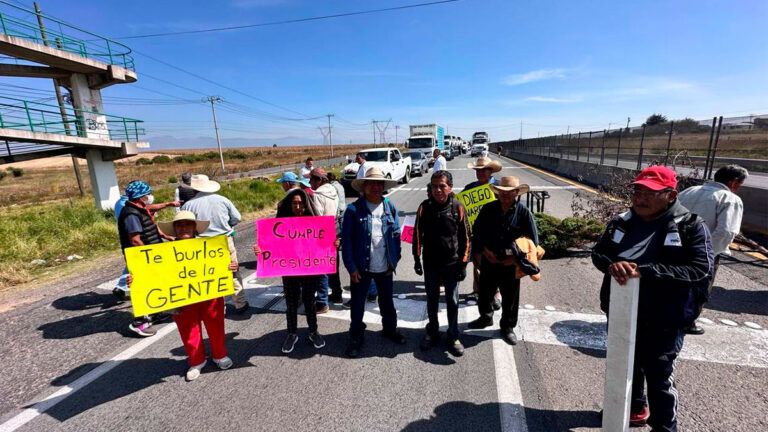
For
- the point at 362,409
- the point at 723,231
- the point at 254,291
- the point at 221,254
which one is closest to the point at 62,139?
the point at 254,291

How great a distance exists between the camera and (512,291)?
3.60 metres

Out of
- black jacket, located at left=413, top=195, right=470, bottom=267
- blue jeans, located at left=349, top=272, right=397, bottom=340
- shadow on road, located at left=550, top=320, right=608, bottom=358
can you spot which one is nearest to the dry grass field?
blue jeans, located at left=349, top=272, right=397, bottom=340

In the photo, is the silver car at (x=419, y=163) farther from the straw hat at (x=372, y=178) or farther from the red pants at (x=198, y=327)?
the red pants at (x=198, y=327)

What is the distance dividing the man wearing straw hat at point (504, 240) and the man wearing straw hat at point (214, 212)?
2840 millimetres

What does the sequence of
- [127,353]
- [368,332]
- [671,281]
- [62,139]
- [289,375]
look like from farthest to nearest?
[62,139] → [368,332] → [127,353] → [289,375] → [671,281]

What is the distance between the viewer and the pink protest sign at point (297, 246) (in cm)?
358

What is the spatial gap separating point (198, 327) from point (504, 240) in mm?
3074

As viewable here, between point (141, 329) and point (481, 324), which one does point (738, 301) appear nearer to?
point (481, 324)

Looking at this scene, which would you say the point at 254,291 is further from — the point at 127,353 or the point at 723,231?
the point at 723,231

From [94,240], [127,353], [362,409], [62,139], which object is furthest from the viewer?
[62,139]

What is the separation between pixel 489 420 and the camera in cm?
257

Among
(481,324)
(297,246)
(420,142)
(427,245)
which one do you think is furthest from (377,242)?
(420,142)

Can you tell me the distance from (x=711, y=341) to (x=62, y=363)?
6.50 meters

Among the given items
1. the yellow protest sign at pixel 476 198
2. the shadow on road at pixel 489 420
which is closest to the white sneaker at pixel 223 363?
the shadow on road at pixel 489 420
